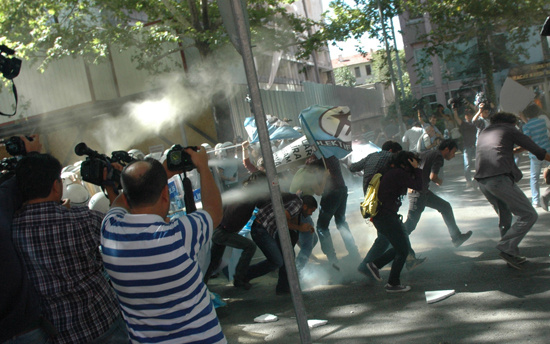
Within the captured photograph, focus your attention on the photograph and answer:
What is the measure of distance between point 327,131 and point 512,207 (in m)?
2.10

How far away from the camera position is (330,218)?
24.0 ft

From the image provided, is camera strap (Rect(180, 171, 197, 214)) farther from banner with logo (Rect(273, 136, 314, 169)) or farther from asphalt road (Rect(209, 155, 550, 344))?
banner with logo (Rect(273, 136, 314, 169))

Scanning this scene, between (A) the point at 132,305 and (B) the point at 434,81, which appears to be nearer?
(A) the point at 132,305

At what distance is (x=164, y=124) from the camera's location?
1817 centimetres

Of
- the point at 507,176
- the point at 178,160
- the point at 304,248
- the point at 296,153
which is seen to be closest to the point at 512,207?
the point at 507,176

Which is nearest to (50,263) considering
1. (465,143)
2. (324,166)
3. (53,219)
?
(53,219)

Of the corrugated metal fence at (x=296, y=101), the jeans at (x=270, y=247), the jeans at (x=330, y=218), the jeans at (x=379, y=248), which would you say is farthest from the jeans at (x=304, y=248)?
the corrugated metal fence at (x=296, y=101)

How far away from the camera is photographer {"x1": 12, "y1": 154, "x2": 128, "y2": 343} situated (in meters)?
2.78

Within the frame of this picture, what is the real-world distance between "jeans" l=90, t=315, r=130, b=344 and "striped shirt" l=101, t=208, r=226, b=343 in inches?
16.9

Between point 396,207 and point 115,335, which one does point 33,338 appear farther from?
point 396,207

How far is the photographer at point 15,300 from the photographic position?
8.18ft

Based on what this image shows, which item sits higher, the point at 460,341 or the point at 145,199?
the point at 145,199

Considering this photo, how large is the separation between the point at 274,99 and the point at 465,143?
8.16 meters

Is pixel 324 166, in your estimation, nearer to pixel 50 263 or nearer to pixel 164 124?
pixel 50 263
